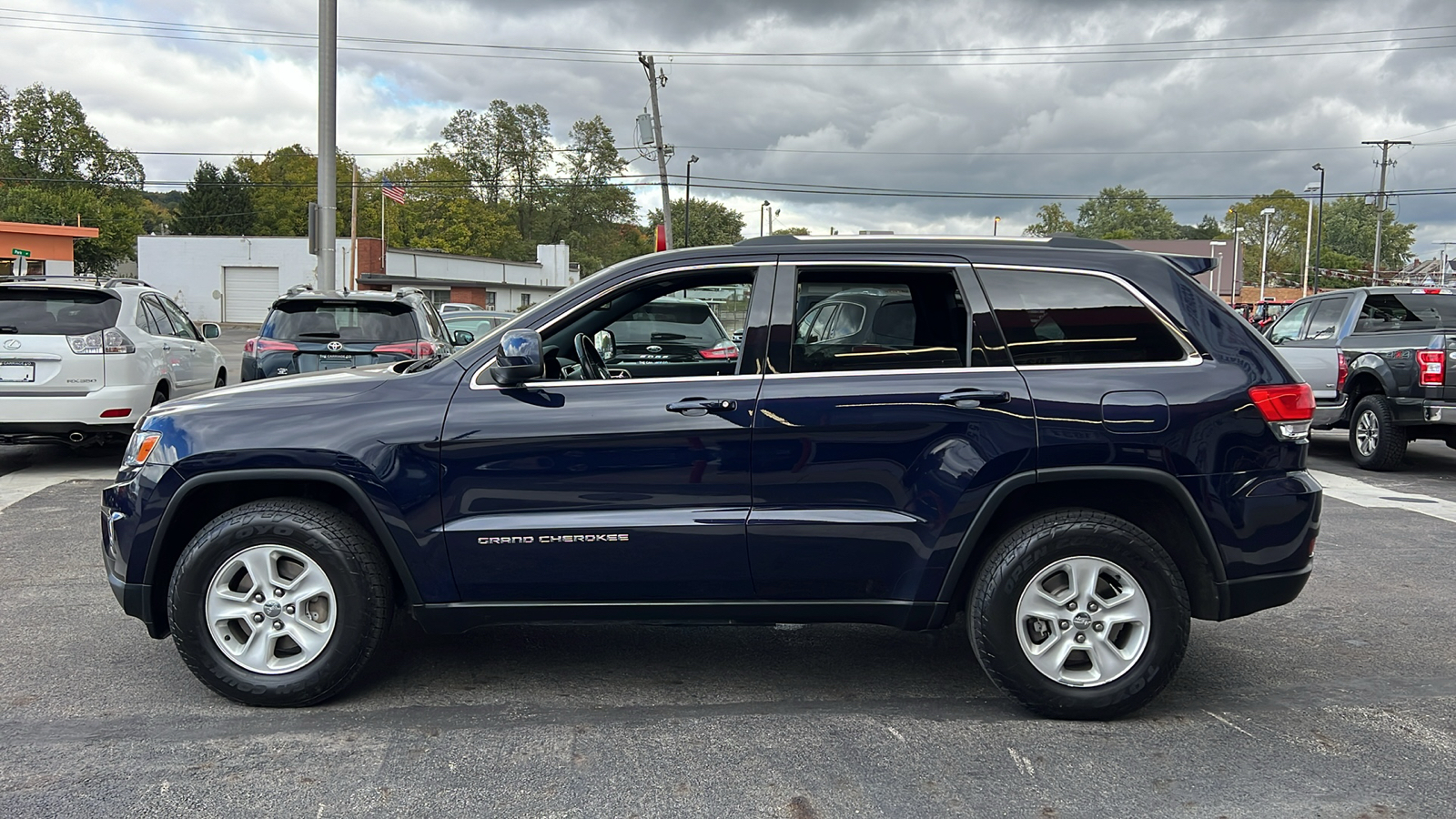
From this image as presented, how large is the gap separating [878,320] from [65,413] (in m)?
7.76

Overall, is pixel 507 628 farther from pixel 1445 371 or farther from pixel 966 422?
pixel 1445 371

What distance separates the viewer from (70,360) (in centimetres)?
891

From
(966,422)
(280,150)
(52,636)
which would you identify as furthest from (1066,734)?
(280,150)

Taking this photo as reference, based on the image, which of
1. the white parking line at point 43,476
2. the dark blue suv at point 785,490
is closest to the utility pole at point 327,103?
the white parking line at point 43,476

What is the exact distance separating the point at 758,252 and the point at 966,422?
102 cm

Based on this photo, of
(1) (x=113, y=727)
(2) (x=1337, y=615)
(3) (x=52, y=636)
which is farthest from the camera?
(2) (x=1337, y=615)

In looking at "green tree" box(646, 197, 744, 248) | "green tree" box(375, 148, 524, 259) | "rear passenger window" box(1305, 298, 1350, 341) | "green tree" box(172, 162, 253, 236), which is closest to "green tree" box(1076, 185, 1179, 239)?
"green tree" box(646, 197, 744, 248)

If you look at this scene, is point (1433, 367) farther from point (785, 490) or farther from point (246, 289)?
point (246, 289)

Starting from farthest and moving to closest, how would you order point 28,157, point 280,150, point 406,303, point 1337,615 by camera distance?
point 280,150, point 28,157, point 406,303, point 1337,615

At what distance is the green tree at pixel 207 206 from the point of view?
75.9 metres

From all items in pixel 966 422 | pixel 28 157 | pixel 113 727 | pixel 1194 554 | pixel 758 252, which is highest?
pixel 28 157

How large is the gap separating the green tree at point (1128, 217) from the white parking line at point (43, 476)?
123 metres

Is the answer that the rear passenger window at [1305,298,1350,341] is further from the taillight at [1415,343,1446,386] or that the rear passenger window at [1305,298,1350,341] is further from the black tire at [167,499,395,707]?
the black tire at [167,499,395,707]

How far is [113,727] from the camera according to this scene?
12.6 ft
